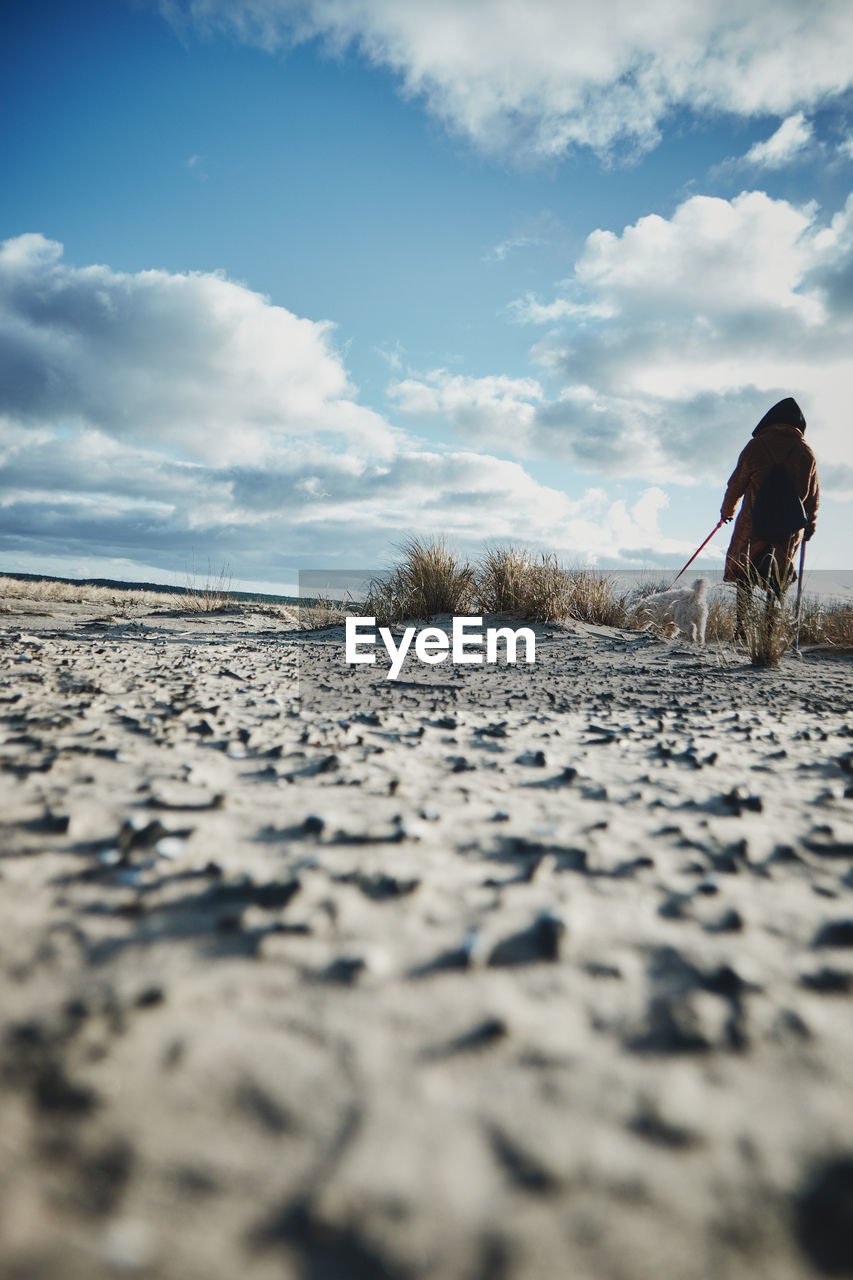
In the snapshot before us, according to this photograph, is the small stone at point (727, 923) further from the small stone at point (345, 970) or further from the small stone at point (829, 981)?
the small stone at point (345, 970)

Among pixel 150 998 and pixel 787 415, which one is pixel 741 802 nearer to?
pixel 150 998

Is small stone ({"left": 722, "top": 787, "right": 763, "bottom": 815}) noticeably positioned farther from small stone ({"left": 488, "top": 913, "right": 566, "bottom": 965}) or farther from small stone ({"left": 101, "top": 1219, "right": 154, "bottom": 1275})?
small stone ({"left": 101, "top": 1219, "right": 154, "bottom": 1275})

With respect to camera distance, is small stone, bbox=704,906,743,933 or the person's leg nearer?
small stone, bbox=704,906,743,933

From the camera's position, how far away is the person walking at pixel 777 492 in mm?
7109

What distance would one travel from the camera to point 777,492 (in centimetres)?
716

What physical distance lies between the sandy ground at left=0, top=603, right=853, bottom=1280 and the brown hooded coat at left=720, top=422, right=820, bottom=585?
5.93 m

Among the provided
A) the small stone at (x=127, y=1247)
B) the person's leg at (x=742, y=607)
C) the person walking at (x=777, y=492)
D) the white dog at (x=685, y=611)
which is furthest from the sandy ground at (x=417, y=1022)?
the white dog at (x=685, y=611)

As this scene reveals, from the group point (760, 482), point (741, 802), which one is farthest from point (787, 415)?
point (741, 802)

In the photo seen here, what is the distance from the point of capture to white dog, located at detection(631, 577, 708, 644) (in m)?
8.29

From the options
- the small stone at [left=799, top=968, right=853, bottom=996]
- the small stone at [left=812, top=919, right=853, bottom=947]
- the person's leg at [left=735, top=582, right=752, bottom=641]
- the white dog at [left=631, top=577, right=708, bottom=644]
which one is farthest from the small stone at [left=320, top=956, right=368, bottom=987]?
the white dog at [left=631, top=577, right=708, bottom=644]

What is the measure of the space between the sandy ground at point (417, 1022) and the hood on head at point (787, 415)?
6.73 m

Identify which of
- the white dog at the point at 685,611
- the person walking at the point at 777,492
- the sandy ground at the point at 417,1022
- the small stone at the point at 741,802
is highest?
the person walking at the point at 777,492

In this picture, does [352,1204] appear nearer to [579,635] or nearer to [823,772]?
[823,772]

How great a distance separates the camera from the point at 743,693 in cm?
449
